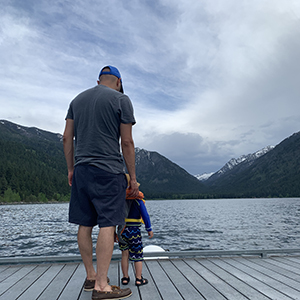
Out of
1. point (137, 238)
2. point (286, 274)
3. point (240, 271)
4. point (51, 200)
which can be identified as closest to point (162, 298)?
point (137, 238)

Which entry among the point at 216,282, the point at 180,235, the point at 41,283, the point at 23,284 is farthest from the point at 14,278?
the point at 180,235

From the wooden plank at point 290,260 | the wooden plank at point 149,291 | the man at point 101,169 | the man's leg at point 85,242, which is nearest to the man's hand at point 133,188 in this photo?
the man at point 101,169

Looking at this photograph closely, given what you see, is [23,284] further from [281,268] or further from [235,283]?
[281,268]

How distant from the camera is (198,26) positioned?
1066 centimetres

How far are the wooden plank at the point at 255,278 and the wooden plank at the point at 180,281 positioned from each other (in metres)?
0.75

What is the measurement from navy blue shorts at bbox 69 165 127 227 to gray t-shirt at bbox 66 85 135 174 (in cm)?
9

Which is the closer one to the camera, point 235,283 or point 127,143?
point 127,143

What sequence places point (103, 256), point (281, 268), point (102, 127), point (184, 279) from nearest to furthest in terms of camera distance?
1. point (103, 256)
2. point (102, 127)
3. point (184, 279)
4. point (281, 268)

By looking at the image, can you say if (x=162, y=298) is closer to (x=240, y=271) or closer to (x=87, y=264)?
(x=87, y=264)

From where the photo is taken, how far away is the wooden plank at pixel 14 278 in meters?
3.11

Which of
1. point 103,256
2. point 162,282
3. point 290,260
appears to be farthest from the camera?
point 290,260

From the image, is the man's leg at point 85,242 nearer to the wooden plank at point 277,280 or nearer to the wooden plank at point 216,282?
the wooden plank at point 216,282

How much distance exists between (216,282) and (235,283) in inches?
9.0

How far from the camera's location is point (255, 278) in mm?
3463
